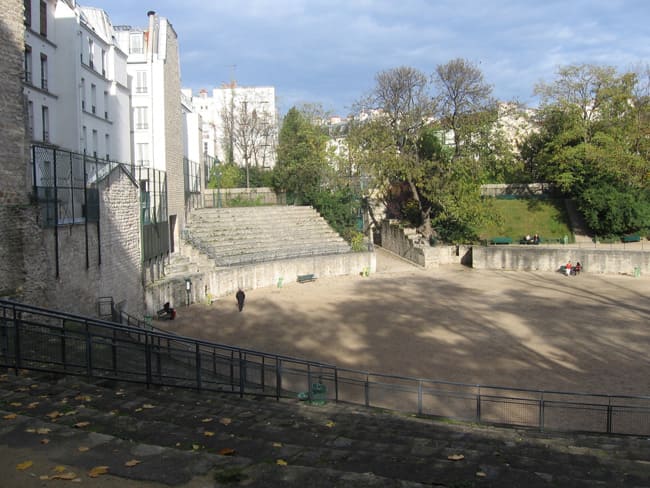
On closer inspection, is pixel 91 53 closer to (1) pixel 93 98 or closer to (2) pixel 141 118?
(1) pixel 93 98

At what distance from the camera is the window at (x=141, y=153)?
37312 millimetres

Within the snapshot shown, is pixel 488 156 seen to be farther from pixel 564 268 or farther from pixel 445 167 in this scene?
pixel 564 268

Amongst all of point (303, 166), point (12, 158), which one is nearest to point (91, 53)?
point (303, 166)

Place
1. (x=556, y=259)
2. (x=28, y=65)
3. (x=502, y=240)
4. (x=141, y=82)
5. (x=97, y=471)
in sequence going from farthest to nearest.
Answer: (x=502, y=240) < (x=556, y=259) < (x=141, y=82) < (x=28, y=65) < (x=97, y=471)

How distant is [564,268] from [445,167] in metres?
10.6

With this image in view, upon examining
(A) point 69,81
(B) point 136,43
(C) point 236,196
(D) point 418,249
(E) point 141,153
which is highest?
(B) point 136,43

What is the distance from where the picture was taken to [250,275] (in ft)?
106

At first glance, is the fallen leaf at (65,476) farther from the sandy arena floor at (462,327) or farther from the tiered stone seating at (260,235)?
the tiered stone seating at (260,235)

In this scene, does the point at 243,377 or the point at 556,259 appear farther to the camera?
the point at 556,259

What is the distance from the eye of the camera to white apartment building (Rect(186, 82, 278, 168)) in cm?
6525

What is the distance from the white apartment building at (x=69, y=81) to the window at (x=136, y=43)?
4811 mm

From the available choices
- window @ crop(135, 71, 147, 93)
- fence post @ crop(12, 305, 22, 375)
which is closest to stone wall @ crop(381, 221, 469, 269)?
window @ crop(135, 71, 147, 93)

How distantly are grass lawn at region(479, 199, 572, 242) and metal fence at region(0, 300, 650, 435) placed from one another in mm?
31907

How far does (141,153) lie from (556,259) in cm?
2750
